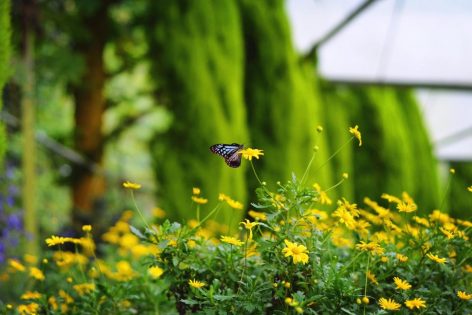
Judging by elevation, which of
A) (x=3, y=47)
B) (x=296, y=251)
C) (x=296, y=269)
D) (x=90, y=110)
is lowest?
(x=90, y=110)

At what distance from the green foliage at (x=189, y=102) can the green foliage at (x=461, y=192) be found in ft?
23.5

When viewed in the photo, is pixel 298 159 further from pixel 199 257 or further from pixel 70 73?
pixel 199 257

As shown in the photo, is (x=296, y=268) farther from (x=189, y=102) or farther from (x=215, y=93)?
(x=215, y=93)

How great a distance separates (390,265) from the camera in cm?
168

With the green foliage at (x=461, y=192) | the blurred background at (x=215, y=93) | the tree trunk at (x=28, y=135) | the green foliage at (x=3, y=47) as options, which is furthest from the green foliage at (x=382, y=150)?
the green foliage at (x=3, y=47)

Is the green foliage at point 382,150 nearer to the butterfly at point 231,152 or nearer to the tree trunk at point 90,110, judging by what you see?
the tree trunk at point 90,110

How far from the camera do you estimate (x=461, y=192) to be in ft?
36.3

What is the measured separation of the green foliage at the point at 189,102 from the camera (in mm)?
4688

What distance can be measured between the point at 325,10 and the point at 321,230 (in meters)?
5.61

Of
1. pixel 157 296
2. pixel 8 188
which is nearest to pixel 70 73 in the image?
pixel 8 188

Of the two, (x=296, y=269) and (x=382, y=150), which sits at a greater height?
(x=296, y=269)

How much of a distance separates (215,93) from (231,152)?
11.1ft

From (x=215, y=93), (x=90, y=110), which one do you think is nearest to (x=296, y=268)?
(x=215, y=93)

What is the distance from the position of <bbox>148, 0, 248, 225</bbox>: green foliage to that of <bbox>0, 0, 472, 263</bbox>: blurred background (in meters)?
0.01
